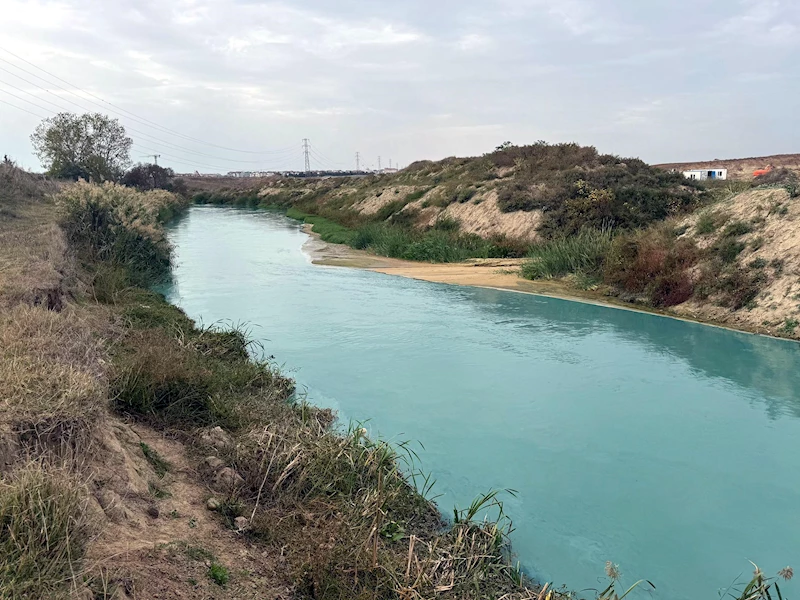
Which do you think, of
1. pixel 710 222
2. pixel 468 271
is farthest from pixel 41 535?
pixel 468 271

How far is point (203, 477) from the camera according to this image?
5984mm

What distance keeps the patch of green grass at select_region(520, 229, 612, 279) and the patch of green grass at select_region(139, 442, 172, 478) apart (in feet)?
51.1

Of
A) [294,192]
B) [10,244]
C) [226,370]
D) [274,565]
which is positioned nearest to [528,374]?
[226,370]

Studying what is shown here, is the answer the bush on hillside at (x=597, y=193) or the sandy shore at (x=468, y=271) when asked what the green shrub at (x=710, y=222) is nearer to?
the sandy shore at (x=468, y=271)

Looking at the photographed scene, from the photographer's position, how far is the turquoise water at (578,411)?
6.18 meters

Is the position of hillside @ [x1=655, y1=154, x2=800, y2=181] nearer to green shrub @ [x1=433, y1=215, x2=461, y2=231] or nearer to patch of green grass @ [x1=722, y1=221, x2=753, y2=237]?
green shrub @ [x1=433, y1=215, x2=461, y2=231]

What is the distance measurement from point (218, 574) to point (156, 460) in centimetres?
195

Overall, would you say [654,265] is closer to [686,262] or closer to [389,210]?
[686,262]

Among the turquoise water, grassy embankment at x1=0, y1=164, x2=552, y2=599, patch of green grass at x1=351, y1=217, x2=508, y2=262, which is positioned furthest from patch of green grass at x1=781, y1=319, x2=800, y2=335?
patch of green grass at x1=351, y1=217, x2=508, y2=262

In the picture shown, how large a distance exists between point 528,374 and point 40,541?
874cm

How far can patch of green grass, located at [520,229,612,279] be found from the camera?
1941 centimetres

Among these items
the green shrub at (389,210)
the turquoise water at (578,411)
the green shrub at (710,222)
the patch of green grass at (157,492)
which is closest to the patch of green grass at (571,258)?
the green shrub at (710,222)

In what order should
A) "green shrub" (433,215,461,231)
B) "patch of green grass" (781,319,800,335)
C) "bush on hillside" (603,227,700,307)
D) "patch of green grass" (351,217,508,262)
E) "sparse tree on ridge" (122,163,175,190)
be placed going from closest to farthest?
"patch of green grass" (781,319,800,335)
"bush on hillside" (603,227,700,307)
"patch of green grass" (351,217,508,262)
"green shrub" (433,215,461,231)
"sparse tree on ridge" (122,163,175,190)

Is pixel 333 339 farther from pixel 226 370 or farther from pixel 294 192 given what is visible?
pixel 294 192
